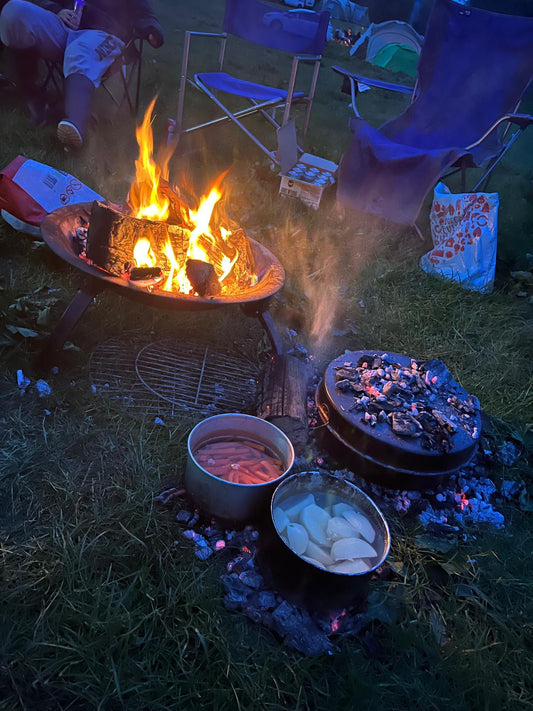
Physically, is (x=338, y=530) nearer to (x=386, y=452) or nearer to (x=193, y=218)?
(x=386, y=452)

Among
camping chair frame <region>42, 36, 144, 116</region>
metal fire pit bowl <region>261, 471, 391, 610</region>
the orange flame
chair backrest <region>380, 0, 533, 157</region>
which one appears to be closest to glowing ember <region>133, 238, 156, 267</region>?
the orange flame

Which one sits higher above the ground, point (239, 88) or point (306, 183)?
point (239, 88)

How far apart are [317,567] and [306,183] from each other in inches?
162

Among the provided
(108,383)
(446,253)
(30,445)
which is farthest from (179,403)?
(446,253)

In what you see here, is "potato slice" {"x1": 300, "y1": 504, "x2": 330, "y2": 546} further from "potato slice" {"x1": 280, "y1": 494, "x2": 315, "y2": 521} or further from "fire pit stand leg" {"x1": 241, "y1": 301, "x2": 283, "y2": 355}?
"fire pit stand leg" {"x1": 241, "y1": 301, "x2": 283, "y2": 355}

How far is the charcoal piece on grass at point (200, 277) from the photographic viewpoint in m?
2.60

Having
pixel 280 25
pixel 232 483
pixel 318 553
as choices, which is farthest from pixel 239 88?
pixel 318 553

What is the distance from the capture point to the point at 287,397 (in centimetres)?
264

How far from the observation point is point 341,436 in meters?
2.45

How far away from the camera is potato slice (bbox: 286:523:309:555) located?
1.86 m

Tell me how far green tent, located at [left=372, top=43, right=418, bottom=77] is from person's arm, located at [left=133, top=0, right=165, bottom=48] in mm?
9253

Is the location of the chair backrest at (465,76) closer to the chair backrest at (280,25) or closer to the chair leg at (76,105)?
the chair backrest at (280,25)

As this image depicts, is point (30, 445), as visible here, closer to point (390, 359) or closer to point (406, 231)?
point (390, 359)

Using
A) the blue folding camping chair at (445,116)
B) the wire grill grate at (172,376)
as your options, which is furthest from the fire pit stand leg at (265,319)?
the blue folding camping chair at (445,116)
